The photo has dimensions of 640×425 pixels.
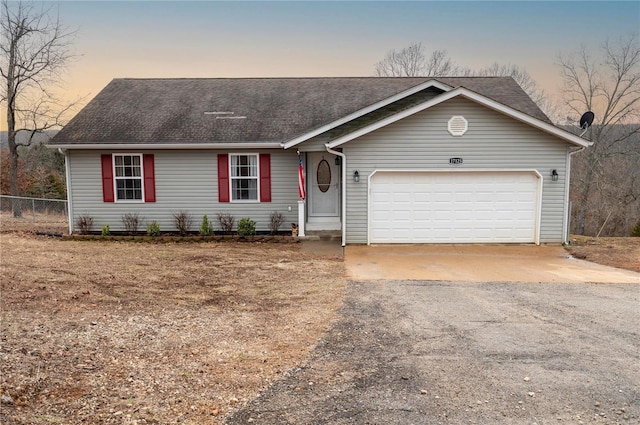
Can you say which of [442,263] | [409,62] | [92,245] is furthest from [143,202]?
[409,62]

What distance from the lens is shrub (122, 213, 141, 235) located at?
1433cm

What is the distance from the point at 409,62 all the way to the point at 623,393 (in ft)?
112

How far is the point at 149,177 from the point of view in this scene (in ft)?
47.2

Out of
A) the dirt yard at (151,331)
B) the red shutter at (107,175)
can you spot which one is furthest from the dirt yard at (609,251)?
the red shutter at (107,175)

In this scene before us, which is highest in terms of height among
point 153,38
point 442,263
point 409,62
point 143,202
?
point 409,62

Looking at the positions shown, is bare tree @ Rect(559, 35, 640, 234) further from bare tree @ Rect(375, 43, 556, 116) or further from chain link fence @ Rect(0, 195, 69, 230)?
chain link fence @ Rect(0, 195, 69, 230)

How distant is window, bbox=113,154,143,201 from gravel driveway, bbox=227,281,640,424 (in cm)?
956

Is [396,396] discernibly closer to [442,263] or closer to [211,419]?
[211,419]

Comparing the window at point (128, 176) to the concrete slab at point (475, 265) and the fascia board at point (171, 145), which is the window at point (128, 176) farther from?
the concrete slab at point (475, 265)

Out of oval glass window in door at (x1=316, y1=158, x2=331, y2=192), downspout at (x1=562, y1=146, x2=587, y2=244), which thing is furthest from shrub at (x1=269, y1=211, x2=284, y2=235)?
downspout at (x1=562, y1=146, x2=587, y2=244)

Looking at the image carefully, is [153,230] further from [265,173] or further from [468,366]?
[468,366]

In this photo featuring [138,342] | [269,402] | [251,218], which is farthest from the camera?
[251,218]

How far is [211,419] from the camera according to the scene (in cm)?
384

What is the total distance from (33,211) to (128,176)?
21.6 ft
